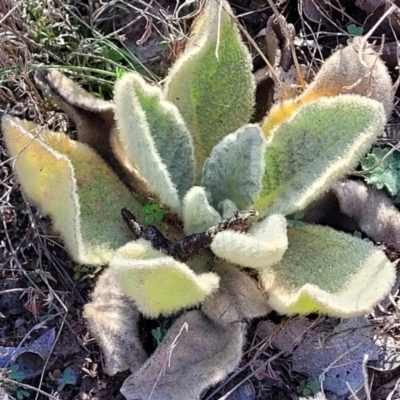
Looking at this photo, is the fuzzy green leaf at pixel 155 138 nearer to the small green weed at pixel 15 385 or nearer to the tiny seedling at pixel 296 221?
the tiny seedling at pixel 296 221

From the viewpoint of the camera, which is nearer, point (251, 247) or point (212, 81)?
point (251, 247)

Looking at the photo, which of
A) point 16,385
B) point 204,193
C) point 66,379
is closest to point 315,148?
point 204,193

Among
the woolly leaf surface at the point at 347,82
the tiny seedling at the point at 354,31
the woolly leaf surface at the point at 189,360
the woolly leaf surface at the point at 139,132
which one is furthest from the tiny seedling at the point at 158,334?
the tiny seedling at the point at 354,31

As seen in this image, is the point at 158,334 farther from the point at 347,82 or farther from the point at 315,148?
the point at 347,82

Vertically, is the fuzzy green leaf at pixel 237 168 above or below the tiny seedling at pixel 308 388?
above

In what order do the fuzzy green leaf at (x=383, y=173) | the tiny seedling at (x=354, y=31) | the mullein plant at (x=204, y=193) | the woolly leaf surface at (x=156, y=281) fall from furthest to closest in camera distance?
the tiny seedling at (x=354, y=31)
the fuzzy green leaf at (x=383, y=173)
the mullein plant at (x=204, y=193)
the woolly leaf surface at (x=156, y=281)

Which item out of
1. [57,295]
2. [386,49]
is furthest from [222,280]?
[386,49]

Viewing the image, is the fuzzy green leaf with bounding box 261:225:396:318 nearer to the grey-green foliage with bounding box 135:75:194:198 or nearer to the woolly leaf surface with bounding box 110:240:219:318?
the woolly leaf surface with bounding box 110:240:219:318
